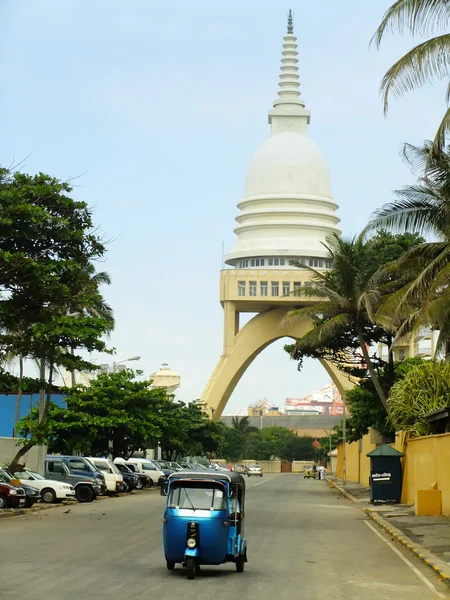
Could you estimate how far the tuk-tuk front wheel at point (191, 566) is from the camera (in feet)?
49.2

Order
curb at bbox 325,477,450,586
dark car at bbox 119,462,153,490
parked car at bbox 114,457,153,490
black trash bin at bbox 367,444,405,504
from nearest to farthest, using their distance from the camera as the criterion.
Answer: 1. curb at bbox 325,477,450,586
2. black trash bin at bbox 367,444,405,504
3. parked car at bbox 114,457,153,490
4. dark car at bbox 119,462,153,490

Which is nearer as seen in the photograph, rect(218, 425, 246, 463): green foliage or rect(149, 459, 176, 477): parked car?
rect(149, 459, 176, 477): parked car

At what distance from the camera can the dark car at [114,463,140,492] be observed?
1879 inches

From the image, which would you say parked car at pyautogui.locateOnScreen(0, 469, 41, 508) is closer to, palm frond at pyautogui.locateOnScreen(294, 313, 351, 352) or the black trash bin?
the black trash bin

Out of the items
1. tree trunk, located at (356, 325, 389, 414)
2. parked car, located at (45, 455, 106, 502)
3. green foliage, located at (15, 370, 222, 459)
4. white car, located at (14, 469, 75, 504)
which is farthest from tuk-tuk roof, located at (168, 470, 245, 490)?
green foliage, located at (15, 370, 222, 459)

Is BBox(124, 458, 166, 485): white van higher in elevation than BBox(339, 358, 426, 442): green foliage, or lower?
lower

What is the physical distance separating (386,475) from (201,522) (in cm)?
2304

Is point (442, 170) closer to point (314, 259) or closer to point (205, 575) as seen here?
point (205, 575)

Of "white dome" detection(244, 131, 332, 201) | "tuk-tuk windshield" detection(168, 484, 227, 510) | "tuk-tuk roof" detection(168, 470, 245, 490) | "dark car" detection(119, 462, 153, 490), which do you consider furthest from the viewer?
"white dome" detection(244, 131, 332, 201)

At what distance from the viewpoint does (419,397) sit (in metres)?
39.3

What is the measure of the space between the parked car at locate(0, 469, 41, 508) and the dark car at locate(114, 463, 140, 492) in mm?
13317

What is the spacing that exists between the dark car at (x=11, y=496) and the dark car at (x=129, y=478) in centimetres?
1557

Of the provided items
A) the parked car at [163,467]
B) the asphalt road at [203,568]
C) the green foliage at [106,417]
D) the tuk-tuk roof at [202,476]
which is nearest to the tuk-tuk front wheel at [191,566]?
the asphalt road at [203,568]

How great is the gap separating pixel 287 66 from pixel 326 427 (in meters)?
84.4
